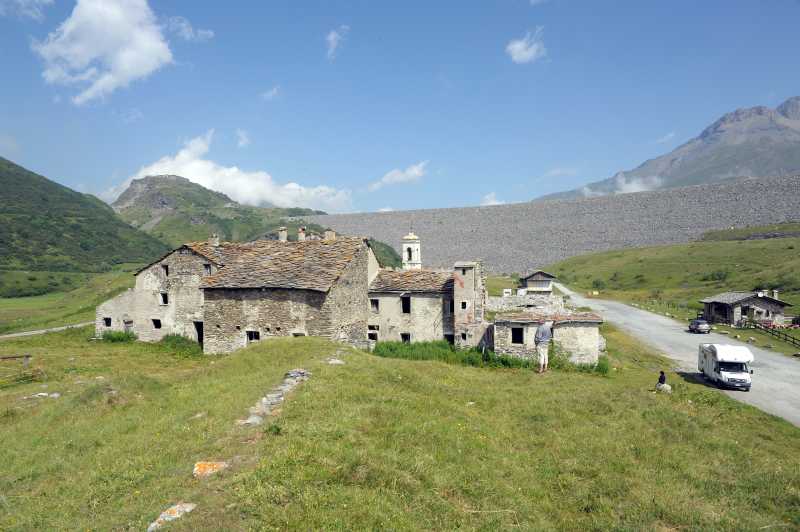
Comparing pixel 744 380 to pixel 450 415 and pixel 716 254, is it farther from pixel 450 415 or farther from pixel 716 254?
pixel 716 254

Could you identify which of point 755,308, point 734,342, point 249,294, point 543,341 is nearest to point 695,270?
point 755,308

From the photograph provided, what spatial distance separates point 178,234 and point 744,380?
17147cm

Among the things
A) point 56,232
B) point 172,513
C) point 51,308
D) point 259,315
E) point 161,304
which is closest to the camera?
point 172,513

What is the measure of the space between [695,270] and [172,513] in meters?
91.8

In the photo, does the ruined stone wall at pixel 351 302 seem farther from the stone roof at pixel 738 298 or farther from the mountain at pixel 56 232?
the mountain at pixel 56 232

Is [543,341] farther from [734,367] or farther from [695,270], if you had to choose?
[695,270]

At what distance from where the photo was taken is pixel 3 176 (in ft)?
494

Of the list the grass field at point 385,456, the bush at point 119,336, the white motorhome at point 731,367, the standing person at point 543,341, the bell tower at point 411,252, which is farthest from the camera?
the bell tower at point 411,252

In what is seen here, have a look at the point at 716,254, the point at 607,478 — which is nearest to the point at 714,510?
the point at 607,478

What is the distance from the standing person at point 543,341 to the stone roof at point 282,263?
11.6 m

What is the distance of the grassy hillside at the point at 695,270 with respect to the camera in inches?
2552

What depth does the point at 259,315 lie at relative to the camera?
2630 centimetres

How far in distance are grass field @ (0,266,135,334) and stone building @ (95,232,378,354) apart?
14.4m

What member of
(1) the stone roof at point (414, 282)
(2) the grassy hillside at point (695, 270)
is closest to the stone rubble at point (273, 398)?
(1) the stone roof at point (414, 282)
